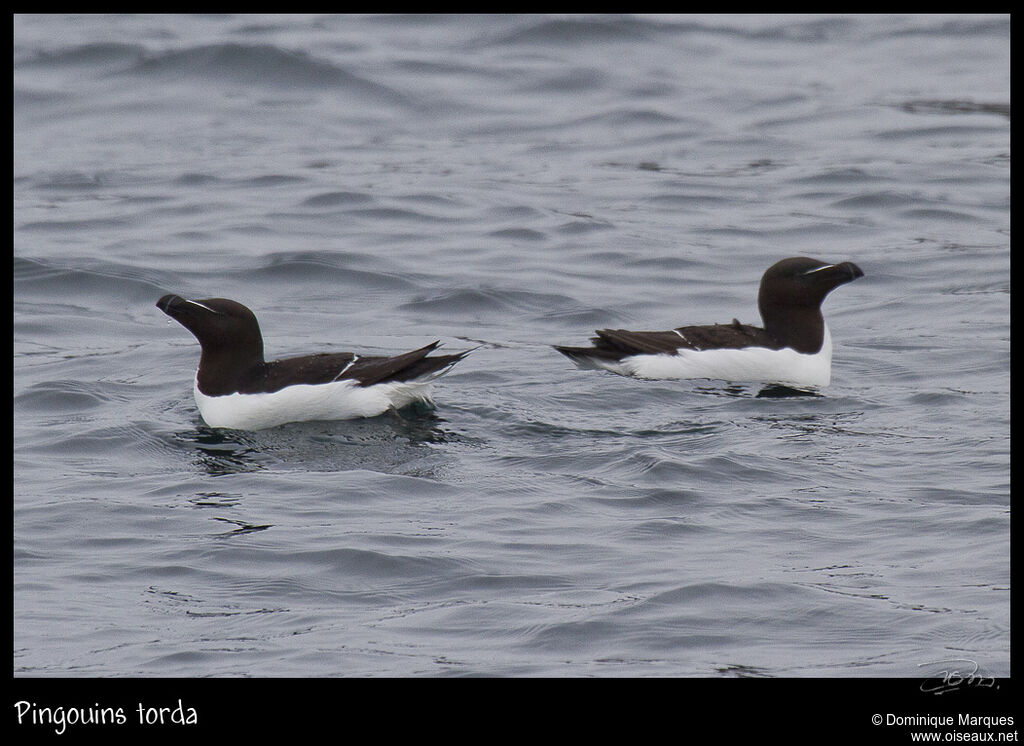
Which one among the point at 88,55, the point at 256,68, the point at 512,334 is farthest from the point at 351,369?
the point at 88,55

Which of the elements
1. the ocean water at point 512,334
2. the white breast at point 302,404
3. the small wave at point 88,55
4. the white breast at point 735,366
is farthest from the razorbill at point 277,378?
the small wave at point 88,55

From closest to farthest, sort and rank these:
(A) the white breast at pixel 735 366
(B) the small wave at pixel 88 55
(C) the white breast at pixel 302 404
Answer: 1. (C) the white breast at pixel 302 404
2. (A) the white breast at pixel 735 366
3. (B) the small wave at pixel 88 55

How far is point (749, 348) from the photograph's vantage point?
10.1 meters

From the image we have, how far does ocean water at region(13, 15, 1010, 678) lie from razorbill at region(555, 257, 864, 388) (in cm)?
15

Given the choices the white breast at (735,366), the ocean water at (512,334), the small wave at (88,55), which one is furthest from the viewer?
the small wave at (88,55)

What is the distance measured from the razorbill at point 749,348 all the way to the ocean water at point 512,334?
5.8 inches

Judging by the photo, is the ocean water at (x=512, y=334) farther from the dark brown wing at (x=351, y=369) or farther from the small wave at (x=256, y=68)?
the dark brown wing at (x=351, y=369)

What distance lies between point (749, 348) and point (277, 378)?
2.96 meters

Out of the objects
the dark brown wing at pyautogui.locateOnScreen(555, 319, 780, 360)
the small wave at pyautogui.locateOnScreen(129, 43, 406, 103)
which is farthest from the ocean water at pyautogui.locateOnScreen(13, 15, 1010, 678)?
the dark brown wing at pyautogui.locateOnScreen(555, 319, 780, 360)

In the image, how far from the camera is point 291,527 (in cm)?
725

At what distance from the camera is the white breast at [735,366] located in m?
10.0

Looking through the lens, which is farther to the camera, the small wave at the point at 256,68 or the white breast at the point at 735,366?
the small wave at the point at 256,68

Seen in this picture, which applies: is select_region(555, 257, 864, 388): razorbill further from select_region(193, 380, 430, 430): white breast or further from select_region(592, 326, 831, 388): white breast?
select_region(193, 380, 430, 430): white breast
